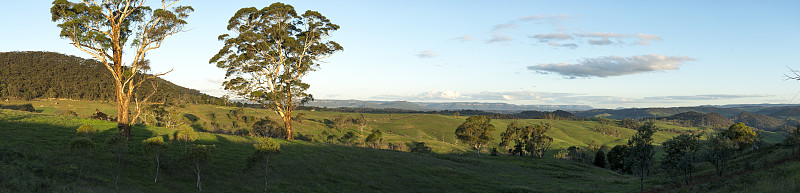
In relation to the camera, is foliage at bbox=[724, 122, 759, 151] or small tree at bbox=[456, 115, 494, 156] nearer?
foliage at bbox=[724, 122, 759, 151]

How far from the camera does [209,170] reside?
25.9 meters

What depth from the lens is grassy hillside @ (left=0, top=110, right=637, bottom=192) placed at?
1862 centimetres

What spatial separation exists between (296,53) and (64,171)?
3280 cm

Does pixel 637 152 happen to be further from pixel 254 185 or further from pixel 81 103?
pixel 81 103

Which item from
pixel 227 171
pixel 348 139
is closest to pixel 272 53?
pixel 227 171

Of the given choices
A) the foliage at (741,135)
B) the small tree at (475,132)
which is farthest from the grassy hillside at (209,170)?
the foliage at (741,135)

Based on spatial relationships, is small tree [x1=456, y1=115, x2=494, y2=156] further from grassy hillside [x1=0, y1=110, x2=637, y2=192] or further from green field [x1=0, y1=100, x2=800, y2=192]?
grassy hillside [x1=0, y1=110, x2=637, y2=192]

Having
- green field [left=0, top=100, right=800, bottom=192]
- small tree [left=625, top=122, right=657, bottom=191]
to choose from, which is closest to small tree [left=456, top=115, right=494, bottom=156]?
green field [left=0, top=100, right=800, bottom=192]

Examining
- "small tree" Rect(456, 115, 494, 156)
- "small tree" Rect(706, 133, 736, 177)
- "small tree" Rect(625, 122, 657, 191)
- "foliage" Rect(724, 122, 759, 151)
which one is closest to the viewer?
"small tree" Rect(625, 122, 657, 191)

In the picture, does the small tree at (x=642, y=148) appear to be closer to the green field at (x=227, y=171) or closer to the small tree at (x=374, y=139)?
the green field at (x=227, y=171)

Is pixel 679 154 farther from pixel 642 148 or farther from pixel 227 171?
pixel 227 171

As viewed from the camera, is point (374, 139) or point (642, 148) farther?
point (374, 139)

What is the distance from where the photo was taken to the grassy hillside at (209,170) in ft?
61.1

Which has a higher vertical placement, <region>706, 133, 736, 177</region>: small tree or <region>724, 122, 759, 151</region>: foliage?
<region>706, 133, 736, 177</region>: small tree
